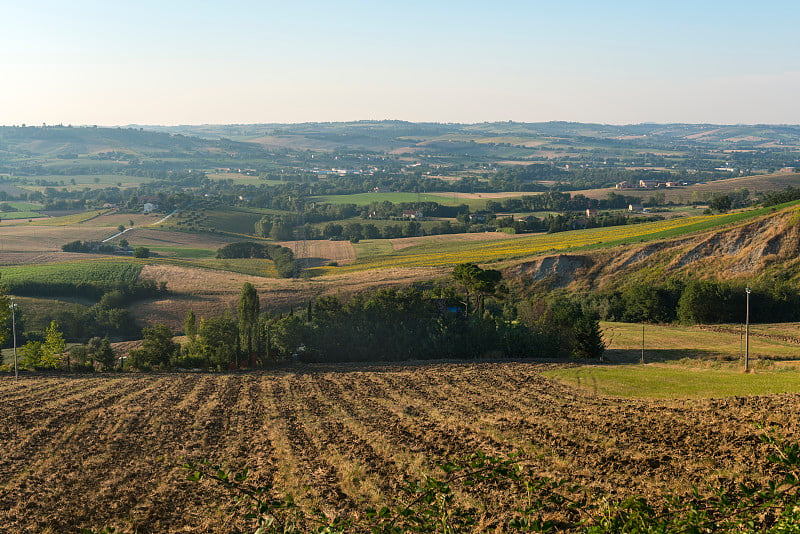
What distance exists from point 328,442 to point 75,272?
70.1 m

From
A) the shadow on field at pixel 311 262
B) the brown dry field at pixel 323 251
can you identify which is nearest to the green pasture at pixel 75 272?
the shadow on field at pixel 311 262

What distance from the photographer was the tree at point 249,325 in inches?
1583

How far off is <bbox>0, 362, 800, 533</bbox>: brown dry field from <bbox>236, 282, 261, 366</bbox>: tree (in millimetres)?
9914

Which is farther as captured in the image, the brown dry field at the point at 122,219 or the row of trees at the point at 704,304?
the brown dry field at the point at 122,219

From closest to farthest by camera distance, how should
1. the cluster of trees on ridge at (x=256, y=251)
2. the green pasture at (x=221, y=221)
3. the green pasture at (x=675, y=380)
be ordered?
the green pasture at (x=675, y=380)
the cluster of trees on ridge at (x=256, y=251)
the green pasture at (x=221, y=221)

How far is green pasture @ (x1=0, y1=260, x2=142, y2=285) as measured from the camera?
73.6 metres

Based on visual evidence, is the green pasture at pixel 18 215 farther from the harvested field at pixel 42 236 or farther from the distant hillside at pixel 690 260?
the distant hillside at pixel 690 260

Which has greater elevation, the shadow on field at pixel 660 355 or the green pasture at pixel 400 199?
the green pasture at pixel 400 199

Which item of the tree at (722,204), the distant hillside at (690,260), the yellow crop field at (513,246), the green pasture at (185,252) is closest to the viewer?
the distant hillside at (690,260)

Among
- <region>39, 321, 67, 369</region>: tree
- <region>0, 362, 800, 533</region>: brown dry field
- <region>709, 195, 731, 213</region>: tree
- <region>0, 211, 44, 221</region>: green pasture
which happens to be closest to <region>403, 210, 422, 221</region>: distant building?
<region>709, 195, 731, 213</region>: tree

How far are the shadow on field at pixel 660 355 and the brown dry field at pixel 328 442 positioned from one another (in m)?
12.5

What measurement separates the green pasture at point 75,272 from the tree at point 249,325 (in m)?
38.0

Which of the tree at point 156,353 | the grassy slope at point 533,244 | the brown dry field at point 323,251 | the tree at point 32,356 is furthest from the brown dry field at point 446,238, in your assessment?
the tree at point 32,356

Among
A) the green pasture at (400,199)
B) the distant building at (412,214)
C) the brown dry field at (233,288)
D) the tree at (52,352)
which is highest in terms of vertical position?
the green pasture at (400,199)
